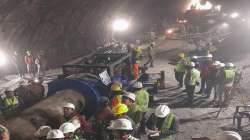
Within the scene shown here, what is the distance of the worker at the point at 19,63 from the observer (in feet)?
73.3

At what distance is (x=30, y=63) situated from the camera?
72.3 ft

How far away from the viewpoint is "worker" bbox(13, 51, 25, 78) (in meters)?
22.3

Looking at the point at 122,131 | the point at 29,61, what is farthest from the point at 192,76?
the point at 29,61

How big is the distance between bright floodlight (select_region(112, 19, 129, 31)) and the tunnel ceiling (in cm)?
69

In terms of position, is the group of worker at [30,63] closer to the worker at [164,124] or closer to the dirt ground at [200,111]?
the dirt ground at [200,111]

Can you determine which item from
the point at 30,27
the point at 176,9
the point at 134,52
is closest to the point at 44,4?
the point at 30,27

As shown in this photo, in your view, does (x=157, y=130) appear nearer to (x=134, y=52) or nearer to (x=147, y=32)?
(x=134, y=52)

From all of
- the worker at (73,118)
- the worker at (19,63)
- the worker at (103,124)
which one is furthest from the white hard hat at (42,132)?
the worker at (19,63)

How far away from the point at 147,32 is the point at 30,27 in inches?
535

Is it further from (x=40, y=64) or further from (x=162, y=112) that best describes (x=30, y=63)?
(x=162, y=112)

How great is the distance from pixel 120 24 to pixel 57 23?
377 inches

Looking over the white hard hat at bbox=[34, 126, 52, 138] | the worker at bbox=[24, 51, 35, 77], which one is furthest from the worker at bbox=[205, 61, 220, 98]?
the worker at bbox=[24, 51, 35, 77]

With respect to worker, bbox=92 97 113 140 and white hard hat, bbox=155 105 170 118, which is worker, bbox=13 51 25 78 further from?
white hard hat, bbox=155 105 170 118

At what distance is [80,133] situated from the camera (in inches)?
348
